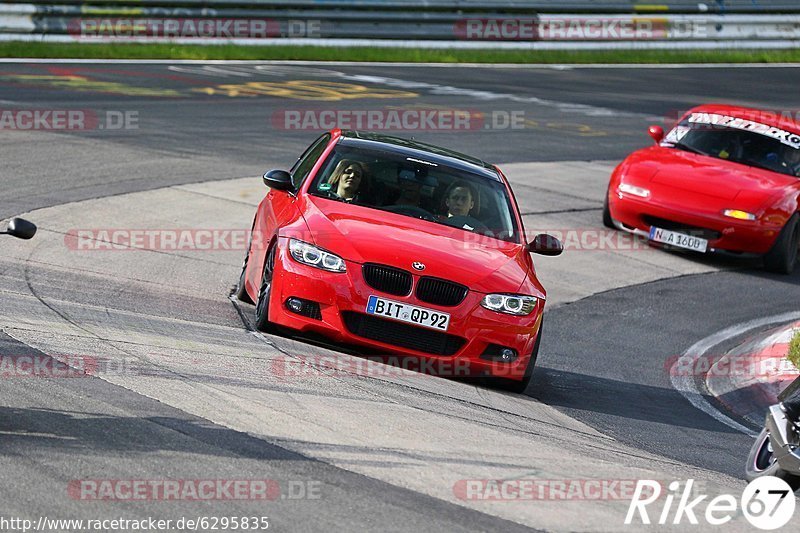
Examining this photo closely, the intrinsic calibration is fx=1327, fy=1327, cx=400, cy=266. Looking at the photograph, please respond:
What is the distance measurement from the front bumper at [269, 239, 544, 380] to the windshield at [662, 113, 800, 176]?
8027mm

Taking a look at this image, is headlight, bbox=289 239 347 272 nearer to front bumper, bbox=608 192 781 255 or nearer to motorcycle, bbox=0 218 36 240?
motorcycle, bbox=0 218 36 240

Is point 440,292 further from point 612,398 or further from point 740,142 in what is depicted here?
point 740,142

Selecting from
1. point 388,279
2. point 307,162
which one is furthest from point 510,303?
point 307,162

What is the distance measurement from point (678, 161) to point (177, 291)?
24.9 ft

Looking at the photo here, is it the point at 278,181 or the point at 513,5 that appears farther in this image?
the point at 513,5

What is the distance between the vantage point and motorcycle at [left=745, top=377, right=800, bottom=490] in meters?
6.04

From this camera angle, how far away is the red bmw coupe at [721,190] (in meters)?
15.2

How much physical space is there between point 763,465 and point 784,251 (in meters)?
9.09

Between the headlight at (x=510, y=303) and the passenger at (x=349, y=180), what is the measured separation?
161cm

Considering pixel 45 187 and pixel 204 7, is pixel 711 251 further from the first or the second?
pixel 204 7

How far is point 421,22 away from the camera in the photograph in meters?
29.4

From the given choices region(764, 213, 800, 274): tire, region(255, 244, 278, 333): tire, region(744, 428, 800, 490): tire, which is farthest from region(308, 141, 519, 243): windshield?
region(764, 213, 800, 274): tire

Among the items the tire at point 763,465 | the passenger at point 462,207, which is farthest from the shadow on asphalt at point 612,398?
the tire at point 763,465

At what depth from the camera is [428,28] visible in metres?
29.5
